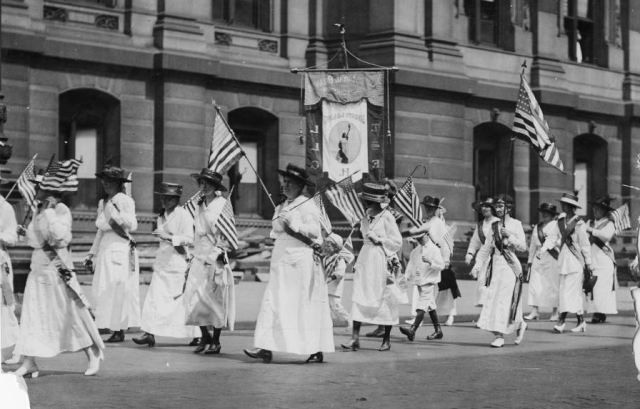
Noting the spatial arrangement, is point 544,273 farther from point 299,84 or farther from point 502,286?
point 299,84

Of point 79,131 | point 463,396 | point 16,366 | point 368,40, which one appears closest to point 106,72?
point 79,131

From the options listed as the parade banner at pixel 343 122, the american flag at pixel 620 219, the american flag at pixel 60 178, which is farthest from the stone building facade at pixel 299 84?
the american flag at pixel 60 178

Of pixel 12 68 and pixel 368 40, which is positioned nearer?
pixel 12 68

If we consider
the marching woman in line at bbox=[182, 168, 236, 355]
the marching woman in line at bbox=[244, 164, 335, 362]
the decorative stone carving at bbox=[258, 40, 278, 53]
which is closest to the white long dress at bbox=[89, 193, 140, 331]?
the marching woman in line at bbox=[182, 168, 236, 355]

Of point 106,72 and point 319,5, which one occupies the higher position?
point 319,5

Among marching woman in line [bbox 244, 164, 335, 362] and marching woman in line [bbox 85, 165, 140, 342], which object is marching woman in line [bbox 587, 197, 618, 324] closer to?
marching woman in line [bbox 85, 165, 140, 342]

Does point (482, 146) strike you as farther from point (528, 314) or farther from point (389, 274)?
point (389, 274)

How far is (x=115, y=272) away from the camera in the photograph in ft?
51.9

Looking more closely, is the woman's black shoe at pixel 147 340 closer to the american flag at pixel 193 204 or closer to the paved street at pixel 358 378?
the paved street at pixel 358 378

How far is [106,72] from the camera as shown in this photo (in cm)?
2670

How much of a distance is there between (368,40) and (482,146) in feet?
17.5

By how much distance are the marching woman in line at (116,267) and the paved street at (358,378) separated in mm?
423

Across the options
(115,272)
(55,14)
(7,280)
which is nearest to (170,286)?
(115,272)

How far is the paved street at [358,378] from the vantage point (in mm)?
10234
